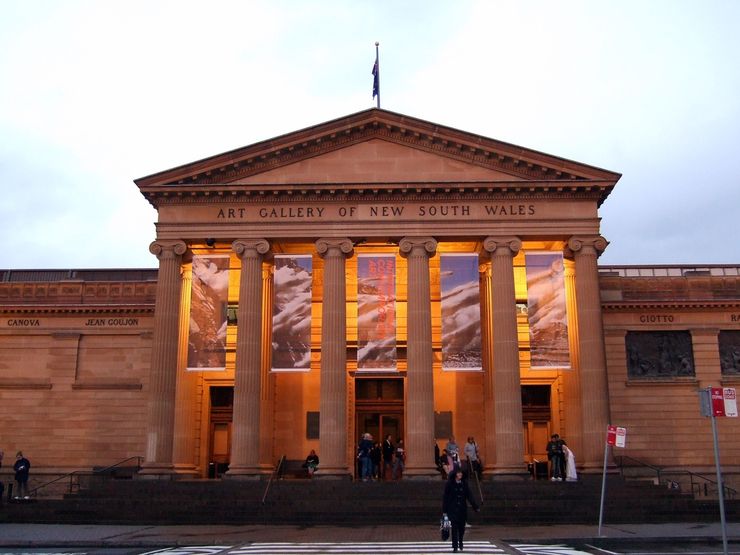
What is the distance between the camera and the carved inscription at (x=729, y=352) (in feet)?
113

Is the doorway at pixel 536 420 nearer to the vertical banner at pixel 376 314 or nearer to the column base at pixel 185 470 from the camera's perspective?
the vertical banner at pixel 376 314

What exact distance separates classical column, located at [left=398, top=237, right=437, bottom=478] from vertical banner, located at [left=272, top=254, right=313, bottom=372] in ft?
12.2

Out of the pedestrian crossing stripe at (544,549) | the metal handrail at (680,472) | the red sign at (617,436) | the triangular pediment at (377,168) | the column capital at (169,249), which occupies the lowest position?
the pedestrian crossing stripe at (544,549)

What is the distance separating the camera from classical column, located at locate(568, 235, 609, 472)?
27.7 metres

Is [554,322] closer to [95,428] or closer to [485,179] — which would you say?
[485,179]

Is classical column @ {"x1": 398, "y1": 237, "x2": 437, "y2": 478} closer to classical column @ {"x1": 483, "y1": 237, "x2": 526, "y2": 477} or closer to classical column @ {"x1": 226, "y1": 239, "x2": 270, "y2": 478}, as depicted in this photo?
classical column @ {"x1": 483, "y1": 237, "x2": 526, "y2": 477}

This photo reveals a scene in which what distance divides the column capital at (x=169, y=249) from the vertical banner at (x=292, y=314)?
3.68 m

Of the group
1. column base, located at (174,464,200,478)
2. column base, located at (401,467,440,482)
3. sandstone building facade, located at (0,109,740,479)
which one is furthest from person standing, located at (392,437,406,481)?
column base, located at (174,464,200,478)

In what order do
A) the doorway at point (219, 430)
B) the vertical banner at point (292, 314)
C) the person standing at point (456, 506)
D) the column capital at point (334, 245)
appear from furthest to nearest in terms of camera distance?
the doorway at point (219, 430)
the column capital at point (334, 245)
the vertical banner at point (292, 314)
the person standing at point (456, 506)

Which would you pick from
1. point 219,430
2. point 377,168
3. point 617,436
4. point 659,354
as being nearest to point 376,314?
point 377,168

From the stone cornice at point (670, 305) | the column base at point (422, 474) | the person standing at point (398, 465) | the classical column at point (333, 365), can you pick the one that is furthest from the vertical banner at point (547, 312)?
the classical column at point (333, 365)

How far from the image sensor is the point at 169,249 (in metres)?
29.7

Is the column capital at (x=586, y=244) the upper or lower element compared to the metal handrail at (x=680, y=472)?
upper

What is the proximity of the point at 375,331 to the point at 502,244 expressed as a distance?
19.2ft
